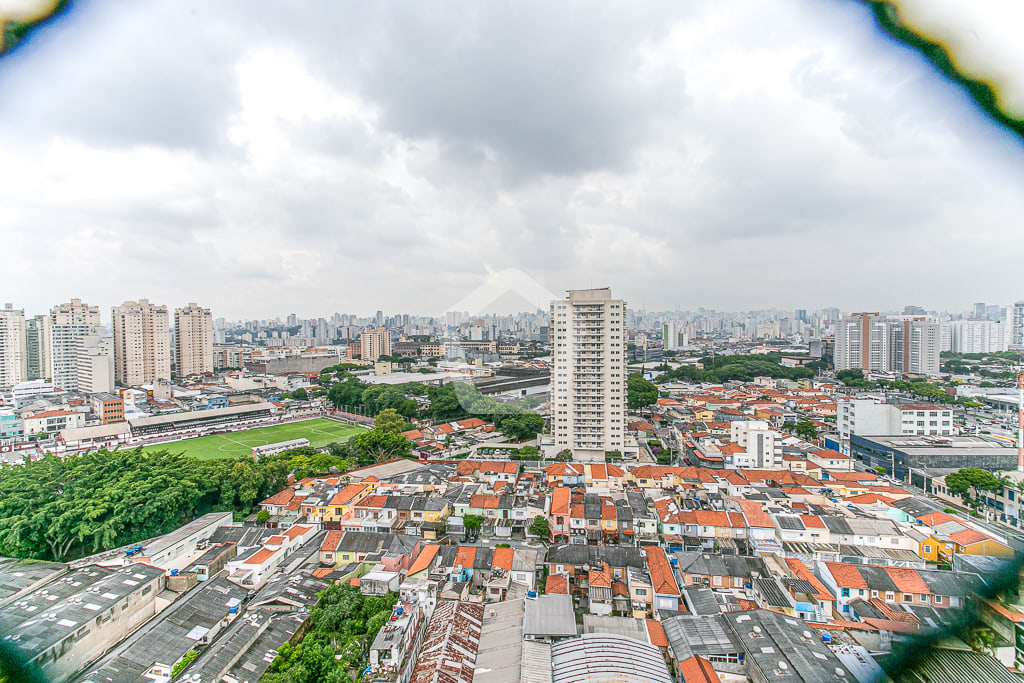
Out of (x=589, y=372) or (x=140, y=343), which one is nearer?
(x=589, y=372)

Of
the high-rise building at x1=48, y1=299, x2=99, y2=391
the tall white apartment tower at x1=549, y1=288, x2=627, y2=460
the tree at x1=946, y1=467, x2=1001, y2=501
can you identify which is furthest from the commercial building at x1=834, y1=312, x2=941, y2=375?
the high-rise building at x1=48, y1=299, x2=99, y2=391

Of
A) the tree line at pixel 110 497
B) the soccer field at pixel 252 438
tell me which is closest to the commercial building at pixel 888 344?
the soccer field at pixel 252 438

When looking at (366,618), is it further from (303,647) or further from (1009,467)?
(1009,467)

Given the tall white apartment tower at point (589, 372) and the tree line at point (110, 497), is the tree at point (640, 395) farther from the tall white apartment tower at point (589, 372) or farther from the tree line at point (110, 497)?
the tree line at point (110, 497)

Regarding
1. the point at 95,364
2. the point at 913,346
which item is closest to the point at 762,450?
the point at 913,346

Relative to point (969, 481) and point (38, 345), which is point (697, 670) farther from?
point (38, 345)

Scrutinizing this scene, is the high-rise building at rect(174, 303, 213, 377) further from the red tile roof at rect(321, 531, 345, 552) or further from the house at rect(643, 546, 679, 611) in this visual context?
the house at rect(643, 546, 679, 611)

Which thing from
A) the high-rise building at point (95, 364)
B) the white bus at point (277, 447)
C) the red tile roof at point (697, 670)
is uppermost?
the high-rise building at point (95, 364)
